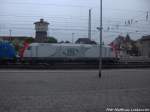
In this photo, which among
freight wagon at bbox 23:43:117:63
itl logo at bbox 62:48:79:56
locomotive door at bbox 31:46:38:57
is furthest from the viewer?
itl logo at bbox 62:48:79:56

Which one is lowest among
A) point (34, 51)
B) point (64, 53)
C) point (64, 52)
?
point (64, 53)

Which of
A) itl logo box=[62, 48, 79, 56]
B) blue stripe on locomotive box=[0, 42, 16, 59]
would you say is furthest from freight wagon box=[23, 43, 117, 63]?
blue stripe on locomotive box=[0, 42, 16, 59]

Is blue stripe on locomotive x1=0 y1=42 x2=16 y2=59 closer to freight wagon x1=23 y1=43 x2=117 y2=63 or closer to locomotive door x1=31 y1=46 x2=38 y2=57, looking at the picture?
freight wagon x1=23 y1=43 x2=117 y2=63

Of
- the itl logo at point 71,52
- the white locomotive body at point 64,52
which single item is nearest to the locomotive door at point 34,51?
the white locomotive body at point 64,52

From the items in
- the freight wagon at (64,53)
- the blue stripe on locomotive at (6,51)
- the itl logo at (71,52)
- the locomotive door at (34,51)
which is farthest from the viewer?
the itl logo at (71,52)

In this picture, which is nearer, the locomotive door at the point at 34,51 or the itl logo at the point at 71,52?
the locomotive door at the point at 34,51

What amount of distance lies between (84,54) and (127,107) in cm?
3605

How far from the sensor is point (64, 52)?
46062 millimetres

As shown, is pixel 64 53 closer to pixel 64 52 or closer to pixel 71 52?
pixel 64 52

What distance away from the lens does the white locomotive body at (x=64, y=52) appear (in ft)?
147

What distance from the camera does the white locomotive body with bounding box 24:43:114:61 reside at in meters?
44.7

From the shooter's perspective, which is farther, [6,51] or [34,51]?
[34,51]

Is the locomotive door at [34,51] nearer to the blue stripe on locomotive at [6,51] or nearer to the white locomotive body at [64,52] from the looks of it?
the white locomotive body at [64,52]

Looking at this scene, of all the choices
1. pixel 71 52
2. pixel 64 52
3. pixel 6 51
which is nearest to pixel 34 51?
pixel 6 51
